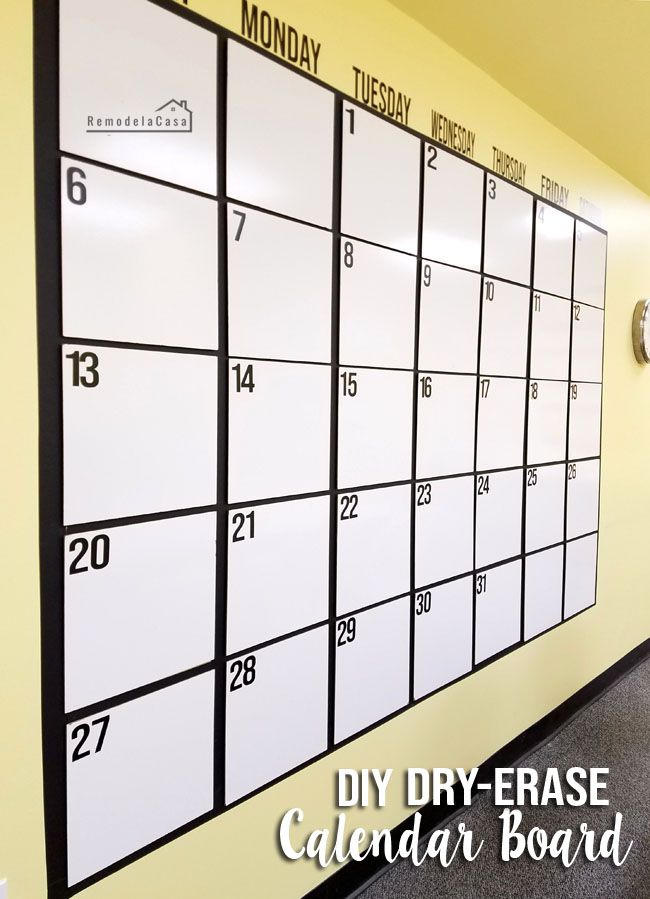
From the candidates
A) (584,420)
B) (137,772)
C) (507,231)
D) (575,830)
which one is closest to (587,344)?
(584,420)

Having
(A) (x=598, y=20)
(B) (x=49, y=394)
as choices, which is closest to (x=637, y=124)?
(A) (x=598, y=20)

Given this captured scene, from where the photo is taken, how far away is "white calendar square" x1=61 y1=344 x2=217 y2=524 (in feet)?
3.08

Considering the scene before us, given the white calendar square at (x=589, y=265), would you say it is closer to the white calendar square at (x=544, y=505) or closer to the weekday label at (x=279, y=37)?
the white calendar square at (x=544, y=505)

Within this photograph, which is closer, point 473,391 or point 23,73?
point 23,73

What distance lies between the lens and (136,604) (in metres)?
1.02

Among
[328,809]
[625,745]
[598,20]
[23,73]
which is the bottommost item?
[625,745]

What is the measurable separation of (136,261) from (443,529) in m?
1.02

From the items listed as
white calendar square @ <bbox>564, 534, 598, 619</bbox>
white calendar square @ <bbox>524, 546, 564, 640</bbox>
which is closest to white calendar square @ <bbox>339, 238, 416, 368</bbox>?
white calendar square @ <bbox>524, 546, 564, 640</bbox>

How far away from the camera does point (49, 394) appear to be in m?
0.91

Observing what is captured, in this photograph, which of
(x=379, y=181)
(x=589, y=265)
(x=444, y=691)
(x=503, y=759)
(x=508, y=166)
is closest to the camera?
(x=379, y=181)

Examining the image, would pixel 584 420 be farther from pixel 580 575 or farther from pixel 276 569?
pixel 276 569

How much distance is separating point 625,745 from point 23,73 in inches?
97.1

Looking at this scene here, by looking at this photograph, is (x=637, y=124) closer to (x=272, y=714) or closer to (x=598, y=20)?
(x=598, y=20)

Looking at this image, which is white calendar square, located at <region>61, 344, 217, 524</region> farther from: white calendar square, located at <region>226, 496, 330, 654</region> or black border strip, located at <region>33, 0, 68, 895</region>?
white calendar square, located at <region>226, 496, 330, 654</region>
